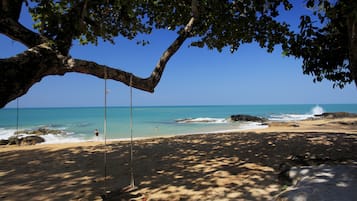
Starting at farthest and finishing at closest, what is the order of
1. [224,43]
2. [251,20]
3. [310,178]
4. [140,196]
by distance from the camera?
[224,43], [251,20], [140,196], [310,178]

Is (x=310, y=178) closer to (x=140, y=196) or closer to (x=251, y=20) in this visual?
(x=140, y=196)

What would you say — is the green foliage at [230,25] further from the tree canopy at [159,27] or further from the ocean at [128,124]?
the ocean at [128,124]

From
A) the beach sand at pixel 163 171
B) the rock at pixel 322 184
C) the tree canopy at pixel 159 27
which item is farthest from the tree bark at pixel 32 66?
the rock at pixel 322 184

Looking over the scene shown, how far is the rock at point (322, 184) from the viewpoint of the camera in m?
2.67

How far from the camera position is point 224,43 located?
748 cm

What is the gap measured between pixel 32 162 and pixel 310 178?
19.9ft

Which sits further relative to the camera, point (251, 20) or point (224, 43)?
point (224, 43)

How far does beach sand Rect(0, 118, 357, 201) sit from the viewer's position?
3.56m

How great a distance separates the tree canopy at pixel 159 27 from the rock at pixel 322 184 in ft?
6.35

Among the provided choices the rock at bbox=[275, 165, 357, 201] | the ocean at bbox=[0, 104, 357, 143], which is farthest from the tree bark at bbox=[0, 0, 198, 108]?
the ocean at bbox=[0, 104, 357, 143]

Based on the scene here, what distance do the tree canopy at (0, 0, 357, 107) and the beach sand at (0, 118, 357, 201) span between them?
1756 mm

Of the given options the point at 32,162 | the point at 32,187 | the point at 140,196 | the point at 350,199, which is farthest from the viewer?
the point at 32,162

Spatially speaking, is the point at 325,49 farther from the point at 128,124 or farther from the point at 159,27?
the point at 128,124

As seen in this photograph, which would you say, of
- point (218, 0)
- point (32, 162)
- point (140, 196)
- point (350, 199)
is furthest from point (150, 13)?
point (350, 199)
